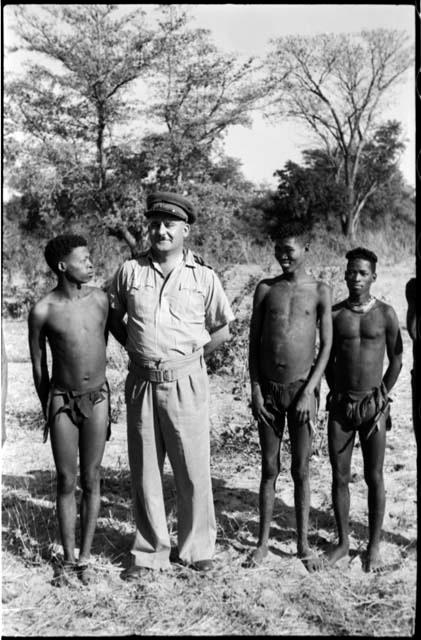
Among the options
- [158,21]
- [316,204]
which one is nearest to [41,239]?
[158,21]

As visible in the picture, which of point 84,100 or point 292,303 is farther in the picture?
point 84,100

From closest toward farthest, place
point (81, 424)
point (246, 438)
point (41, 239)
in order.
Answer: point (81, 424) < point (246, 438) < point (41, 239)

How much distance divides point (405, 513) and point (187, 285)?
1.99m

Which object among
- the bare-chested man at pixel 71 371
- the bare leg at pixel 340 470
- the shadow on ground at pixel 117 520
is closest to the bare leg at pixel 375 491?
the bare leg at pixel 340 470

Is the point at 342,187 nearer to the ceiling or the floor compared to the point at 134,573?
nearer to the ceiling

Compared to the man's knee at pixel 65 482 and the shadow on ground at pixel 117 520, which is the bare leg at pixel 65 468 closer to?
the man's knee at pixel 65 482

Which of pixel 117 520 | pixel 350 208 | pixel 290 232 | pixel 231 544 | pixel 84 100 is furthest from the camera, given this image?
pixel 350 208

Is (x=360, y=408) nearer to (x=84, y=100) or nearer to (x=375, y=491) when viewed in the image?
(x=375, y=491)

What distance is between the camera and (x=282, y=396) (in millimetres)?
3500

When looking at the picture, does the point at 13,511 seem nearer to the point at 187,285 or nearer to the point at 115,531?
the point at 115,531

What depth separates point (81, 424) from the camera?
342cm

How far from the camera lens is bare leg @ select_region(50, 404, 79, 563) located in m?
3.38

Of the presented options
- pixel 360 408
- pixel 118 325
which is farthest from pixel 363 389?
pixel 118 325

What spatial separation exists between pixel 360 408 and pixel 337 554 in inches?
30.1
